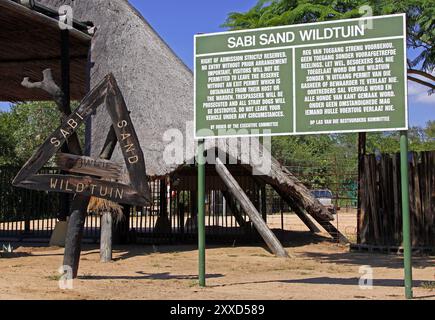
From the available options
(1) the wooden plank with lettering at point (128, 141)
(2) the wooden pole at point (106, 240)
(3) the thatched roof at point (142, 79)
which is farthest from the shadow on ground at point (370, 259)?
(1) the wooden plank with lettering at point (128, 141)

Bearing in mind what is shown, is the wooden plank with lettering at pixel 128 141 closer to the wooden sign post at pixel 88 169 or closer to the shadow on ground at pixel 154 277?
the wooden sign post at pixel 88 169

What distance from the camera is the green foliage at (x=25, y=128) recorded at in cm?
3456

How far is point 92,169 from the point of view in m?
9.84

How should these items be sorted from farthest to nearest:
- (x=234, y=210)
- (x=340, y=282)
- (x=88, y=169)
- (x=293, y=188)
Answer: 1. (x=234, y=210)
2. (x=293, y=188)
3. (x=340, y=282)
4. (x=88, y=169)

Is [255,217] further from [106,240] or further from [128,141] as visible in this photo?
[128,141]

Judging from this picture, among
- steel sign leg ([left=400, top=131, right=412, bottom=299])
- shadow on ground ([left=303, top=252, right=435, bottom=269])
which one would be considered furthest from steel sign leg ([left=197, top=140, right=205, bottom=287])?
shadow on ground ([left=303, top=252, right=435, bottom=269])

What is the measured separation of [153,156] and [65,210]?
408 centimetres

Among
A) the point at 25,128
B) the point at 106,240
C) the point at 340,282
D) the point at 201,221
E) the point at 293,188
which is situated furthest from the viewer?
the point at 25,128

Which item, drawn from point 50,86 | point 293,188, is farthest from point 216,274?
point 293,188

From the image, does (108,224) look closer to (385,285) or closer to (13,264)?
(13,264)

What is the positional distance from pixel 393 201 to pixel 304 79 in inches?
299

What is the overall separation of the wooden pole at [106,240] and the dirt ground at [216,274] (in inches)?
9.3

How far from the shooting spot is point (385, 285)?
965cm
